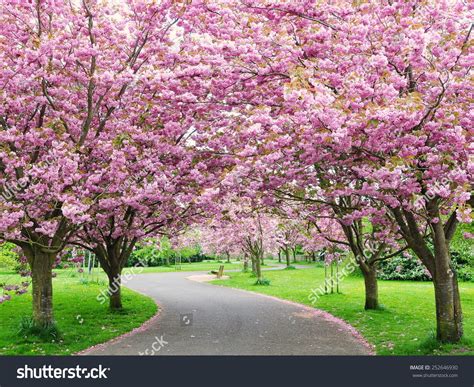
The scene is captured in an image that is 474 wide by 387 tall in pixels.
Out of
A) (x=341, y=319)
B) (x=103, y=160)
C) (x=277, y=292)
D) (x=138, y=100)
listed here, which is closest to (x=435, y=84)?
(x=138, y=100)

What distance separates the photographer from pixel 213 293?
22.5m

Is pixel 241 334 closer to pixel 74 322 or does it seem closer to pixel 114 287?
pixel 74 322

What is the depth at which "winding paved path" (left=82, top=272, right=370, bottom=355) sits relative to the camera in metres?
9.38

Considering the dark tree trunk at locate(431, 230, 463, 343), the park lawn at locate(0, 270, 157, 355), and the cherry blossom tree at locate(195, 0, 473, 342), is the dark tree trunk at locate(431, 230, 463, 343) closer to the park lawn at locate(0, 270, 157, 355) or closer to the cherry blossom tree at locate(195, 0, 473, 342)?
the cherry blossom tree at locate(195, 0, 473, 342)

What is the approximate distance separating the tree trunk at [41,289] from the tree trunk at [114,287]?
14.7ft

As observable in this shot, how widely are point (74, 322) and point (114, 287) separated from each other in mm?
2574

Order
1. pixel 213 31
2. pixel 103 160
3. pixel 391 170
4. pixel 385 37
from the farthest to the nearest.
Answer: pixel 103 160 < pixel 213 31 < pixel 385 37 < pixel 391 170

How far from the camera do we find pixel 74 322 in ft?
42.5

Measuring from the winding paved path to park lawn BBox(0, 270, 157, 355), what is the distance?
539mm

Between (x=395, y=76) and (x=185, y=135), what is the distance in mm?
6092

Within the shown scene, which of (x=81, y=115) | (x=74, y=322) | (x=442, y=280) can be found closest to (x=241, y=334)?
(x=442, y=280)

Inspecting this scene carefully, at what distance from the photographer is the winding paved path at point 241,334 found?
9.38 meters

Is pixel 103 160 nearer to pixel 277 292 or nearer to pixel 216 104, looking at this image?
pixel 216 104

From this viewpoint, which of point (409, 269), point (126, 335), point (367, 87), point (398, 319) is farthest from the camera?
point (409, 269)
